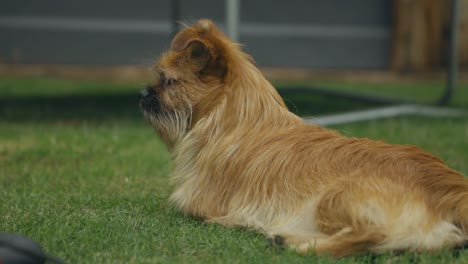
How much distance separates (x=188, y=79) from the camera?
463cm

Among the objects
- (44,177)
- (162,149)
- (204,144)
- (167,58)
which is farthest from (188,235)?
(162,149)

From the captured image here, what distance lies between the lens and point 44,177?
5.95 meters

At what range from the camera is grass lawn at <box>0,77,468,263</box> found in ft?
13.1

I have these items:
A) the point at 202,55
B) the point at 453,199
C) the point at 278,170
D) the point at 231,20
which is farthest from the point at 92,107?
the point at 453,199

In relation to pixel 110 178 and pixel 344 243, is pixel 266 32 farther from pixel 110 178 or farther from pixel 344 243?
pixel 344 243

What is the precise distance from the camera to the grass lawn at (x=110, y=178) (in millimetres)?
3984

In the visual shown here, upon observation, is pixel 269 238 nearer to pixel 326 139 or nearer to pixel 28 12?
pixel 326 139

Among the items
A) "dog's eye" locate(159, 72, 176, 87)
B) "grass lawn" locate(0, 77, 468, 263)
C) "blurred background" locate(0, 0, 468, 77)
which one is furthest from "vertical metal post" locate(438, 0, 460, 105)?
"dog's eye" locate(159, 72, 176, 87)

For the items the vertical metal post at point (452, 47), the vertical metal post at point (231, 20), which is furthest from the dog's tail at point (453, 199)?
the vertical metal post at point (452, 47)

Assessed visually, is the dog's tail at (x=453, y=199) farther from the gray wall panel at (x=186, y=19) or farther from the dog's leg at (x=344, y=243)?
the gray wall panel at (x=186, y=19)

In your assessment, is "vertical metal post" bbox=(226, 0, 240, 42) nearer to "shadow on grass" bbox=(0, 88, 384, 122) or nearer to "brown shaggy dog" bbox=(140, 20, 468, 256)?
"shadow on grass" bbox=(0, 88, 384, 122)

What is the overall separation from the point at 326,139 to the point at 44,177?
2234mm

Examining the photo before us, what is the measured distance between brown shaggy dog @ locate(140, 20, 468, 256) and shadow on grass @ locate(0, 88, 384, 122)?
13.8 ft

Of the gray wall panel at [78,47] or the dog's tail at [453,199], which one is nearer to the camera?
the dog's tail at [453,199]
